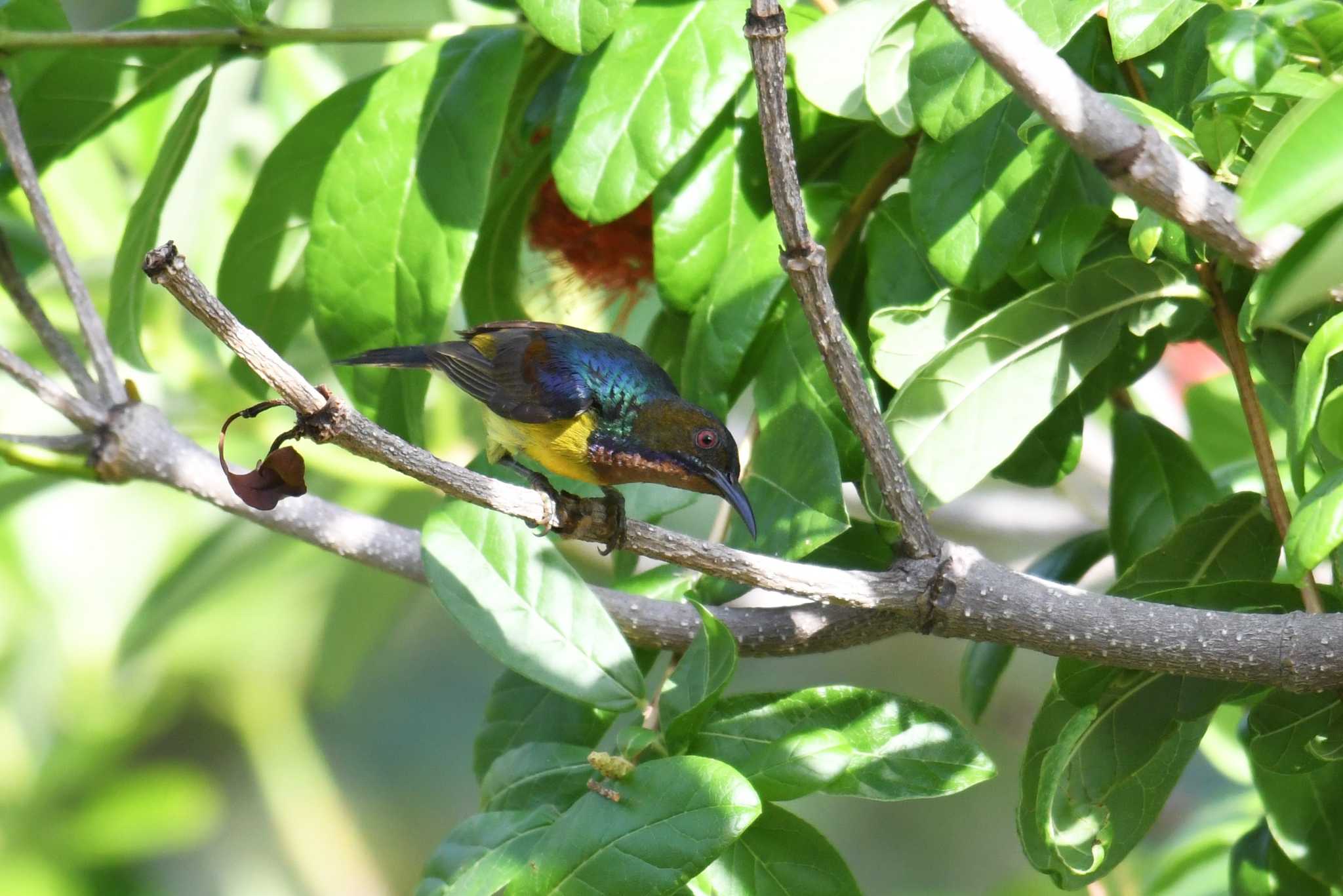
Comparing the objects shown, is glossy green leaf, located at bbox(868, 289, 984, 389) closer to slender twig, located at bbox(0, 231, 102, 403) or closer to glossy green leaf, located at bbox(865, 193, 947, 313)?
glossy green leaf, located at bbox(865, 193, 947, 313)

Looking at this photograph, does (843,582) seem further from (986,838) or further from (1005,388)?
(986,838)

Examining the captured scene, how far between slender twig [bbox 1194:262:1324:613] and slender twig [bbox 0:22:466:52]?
1.15 m

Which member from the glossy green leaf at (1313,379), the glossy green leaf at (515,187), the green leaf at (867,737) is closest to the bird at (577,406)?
the glossy green leaf at (515,187)

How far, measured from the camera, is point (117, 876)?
2.53m

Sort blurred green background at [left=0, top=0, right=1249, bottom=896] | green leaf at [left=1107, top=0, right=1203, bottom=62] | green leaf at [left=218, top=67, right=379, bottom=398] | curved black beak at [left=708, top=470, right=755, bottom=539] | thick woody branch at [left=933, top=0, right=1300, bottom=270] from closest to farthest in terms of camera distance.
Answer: thick woody branch at [left=933, top=0, right=1300, bottom=270], green leaf at [left=1107, top=0, right=1203, bottom=62], curved black beak at [left=708, top=470, right=755, bottom=539], green leaf at [left=218, top=67, right=379, bottom=398], blurred green background at [left=0, top=0, right=1249, bottom=896]

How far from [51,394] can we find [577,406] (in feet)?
2.49

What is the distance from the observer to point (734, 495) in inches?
68.1

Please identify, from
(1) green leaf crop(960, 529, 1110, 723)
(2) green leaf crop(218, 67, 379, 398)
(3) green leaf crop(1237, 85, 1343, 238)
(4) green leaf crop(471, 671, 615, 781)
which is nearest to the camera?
(3) green leaf crop(1237, 85, 1343, 238)

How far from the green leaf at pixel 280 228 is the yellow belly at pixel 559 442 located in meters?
0.43

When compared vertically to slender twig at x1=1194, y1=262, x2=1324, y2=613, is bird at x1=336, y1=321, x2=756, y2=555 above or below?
above

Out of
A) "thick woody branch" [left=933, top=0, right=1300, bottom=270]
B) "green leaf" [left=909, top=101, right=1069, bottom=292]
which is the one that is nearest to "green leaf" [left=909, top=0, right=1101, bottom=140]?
"green leaf" [left=909, top=101, right=1069, bottom=292]

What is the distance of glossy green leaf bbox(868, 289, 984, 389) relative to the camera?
155cm

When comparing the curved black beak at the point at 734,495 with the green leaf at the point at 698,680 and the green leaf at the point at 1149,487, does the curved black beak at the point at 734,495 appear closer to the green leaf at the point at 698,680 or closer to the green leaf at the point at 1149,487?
the green leaf at the point at 698,680

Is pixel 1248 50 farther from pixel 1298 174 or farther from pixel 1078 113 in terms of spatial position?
pixel 1298 174
